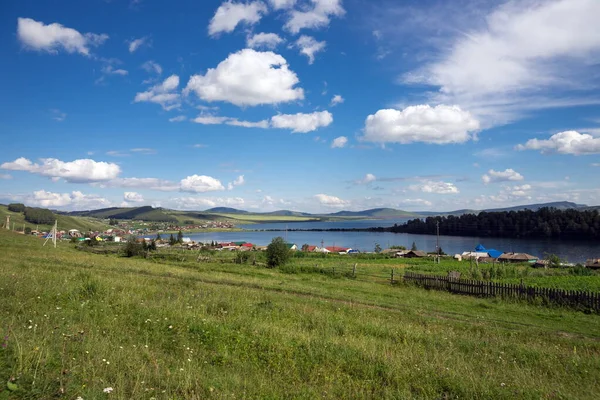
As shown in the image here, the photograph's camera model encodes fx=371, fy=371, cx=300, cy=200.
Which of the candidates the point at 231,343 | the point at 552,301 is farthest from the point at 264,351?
the point at 552,301

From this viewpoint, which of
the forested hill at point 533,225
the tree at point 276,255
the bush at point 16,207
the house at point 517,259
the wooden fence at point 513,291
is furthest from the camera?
the bush at point 16,207

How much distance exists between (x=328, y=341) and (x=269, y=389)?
263 centimetres

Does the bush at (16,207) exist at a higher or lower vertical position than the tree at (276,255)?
higher

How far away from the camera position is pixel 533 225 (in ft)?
470

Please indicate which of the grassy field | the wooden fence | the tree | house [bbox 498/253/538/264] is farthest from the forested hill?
the grassy field

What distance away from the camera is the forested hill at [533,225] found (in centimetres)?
12888

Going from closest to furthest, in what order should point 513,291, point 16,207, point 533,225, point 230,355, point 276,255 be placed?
point 230,355, point 513,291, point 276,255, point 533,225, point 16,207

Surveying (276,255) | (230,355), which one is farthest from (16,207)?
(230,355)

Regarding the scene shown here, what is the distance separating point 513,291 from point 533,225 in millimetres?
143561

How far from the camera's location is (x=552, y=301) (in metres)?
20.8

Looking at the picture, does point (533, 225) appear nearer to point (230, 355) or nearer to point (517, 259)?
point (517, 259)

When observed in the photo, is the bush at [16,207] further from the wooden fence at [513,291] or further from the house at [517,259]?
the wooden fence at [513,291]

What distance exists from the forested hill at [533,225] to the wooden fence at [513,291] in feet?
417

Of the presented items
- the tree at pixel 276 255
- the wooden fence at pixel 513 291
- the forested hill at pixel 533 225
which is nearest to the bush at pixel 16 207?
the tree at pixel 276 255
